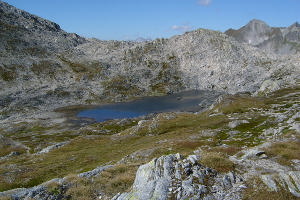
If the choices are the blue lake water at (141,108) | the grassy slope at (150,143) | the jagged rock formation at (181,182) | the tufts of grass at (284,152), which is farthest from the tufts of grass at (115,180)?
the blue lake water at (141,108)

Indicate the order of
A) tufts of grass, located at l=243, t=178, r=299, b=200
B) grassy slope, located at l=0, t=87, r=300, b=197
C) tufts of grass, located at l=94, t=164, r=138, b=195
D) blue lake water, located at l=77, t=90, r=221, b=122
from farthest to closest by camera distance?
blue lake water, located at l=77, t=90, r=221, b=122, grassy slope, located at l=0, t=87, r=300, b=197, tufts of grass, located at l=94, t=164, r=138, b=195, tufts of grass, located at l=243, t=178, r=299, b=200

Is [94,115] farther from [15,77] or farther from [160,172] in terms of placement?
[160,172]

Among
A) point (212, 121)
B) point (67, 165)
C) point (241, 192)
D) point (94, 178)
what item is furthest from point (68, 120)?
point (241, 192)

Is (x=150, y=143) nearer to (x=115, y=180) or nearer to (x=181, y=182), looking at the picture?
(x=115, y=180)

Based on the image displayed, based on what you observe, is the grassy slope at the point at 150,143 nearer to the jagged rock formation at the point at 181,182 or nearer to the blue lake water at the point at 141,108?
the jagged rock formation at the point at 181,182

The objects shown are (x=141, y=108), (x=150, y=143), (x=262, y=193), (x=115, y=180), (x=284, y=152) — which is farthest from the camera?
(x=141, y=108)

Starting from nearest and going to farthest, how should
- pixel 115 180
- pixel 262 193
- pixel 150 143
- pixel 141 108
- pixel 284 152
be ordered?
pixel 262 193
pixel 115 180
pixel 284 152
pixel 150 143
pixel 141 108

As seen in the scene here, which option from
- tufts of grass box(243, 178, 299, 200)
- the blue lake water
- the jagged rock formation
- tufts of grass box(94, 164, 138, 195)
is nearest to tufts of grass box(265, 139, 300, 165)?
tufts of grass box(243, 178, 299, 200)

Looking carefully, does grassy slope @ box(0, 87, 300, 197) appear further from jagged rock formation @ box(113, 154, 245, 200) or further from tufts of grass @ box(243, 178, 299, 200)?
tufts of grass @ box(243, 178, 299, 200)

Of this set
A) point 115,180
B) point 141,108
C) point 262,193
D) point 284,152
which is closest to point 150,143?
point 284,152

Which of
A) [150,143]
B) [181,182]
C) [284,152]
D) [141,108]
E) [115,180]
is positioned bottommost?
[141,108]

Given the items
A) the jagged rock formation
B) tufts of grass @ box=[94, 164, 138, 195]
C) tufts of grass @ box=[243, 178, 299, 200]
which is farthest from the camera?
tufts of grass @ box=[94, 164, 138, 195]

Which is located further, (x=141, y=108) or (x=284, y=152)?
(x=141, y=108)

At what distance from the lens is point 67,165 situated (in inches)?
2231
